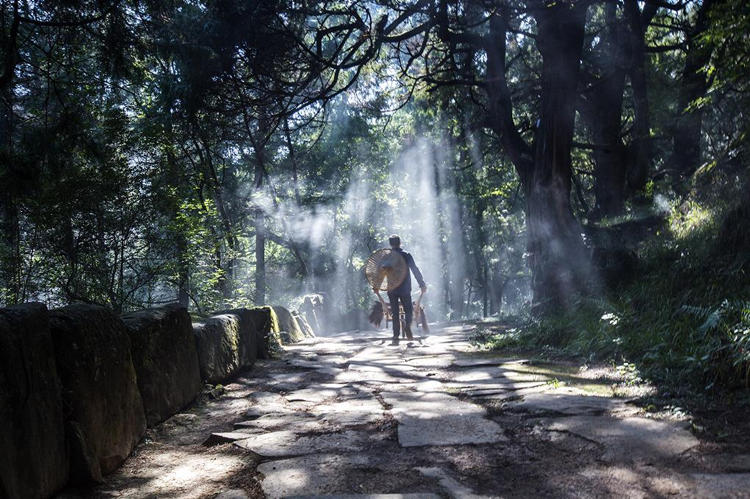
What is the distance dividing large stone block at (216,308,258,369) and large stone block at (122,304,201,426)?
1798 millimetres

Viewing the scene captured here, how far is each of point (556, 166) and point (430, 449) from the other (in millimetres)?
7638

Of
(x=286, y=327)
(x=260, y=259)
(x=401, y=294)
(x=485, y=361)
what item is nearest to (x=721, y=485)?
(x=485, y=361)

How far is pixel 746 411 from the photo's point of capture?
3.37 metres

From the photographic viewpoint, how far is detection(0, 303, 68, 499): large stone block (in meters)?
2.22

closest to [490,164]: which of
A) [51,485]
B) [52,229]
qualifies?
[52,229]

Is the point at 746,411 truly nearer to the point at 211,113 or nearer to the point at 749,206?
the point at 749,206

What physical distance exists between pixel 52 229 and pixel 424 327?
9.97 meters

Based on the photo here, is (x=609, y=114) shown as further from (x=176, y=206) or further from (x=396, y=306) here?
(x=176, y=206)

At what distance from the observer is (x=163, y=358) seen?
4172 mm

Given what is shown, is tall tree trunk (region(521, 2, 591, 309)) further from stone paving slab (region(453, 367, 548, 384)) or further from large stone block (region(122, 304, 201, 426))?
large stone block (region(122, 304, 201, 426))

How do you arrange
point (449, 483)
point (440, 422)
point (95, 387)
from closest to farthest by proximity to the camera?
point (449, 483), point (95, 387), point (440, 422)

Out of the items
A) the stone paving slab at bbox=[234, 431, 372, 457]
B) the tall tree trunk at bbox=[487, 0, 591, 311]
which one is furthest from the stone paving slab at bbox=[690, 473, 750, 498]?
the tall tree trunk at bbox=[487, 0, 591, 311]

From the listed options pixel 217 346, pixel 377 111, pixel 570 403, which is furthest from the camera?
pixel 377 111

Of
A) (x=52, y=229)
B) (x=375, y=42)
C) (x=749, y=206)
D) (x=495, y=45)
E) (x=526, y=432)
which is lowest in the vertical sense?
(x=526, y=432)
